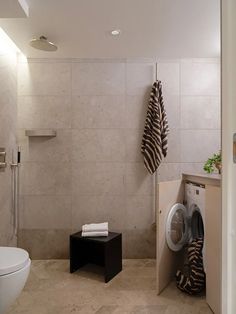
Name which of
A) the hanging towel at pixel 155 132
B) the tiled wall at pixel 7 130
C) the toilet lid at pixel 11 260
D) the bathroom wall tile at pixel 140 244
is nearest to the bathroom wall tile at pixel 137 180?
the hanging towel at pixel 155 132

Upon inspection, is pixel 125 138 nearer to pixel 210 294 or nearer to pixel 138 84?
pixel 138 84

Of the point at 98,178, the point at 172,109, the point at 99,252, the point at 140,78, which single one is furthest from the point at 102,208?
the point at 140,78

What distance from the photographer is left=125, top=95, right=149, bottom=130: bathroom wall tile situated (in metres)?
2.86

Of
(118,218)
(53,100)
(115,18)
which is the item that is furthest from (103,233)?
(115,18)

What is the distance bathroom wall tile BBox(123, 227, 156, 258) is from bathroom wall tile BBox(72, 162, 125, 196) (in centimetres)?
50

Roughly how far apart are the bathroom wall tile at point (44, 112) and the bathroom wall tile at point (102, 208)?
873 mm

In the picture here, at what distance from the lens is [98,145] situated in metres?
2.87

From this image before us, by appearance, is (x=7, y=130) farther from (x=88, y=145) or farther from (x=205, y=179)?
(x=205, y=179)

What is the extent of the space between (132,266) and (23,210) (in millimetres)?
1370

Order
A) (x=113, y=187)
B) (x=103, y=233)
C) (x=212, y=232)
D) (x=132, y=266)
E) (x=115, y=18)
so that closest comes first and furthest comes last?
(x=212, y=232), (x=115, y=18), (x=103, y=233), (x=132, y=266), (x=113, y=187)

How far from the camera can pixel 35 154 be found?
2.85 metres

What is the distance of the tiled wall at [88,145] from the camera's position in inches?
112

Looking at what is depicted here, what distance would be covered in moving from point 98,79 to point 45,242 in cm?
197

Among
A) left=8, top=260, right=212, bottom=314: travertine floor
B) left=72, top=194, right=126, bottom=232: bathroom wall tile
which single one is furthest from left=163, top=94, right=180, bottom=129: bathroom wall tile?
left=8, top=260, right=212, bottom=314: travertine floor
